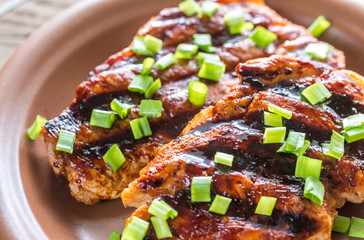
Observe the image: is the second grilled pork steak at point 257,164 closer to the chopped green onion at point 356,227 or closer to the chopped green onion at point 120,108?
the chopped green onion at point 356,227

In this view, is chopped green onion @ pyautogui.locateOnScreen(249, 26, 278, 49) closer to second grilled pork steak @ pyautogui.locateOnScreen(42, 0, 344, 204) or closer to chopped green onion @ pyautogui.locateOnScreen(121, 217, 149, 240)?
second grilled pork steak @ pyautogui.locateOnScreen(42, 0, 344, 204)

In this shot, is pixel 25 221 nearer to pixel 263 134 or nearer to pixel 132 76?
pixel 132 76

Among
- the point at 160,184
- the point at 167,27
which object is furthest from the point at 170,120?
the point at 167,27

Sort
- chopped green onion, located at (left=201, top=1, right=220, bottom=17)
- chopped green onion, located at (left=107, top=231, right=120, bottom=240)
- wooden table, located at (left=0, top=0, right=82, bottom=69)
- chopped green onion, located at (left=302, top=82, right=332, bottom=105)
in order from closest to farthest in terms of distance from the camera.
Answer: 1. chopped green onion, located at (left=302, top=82, right=332, bottom=105)
2. chopped green onion, located at (left=107, top=231, right=120, bottom=240)
3. chopped green onion, located at (left=201, top=1, right=220, bottom=17)
4. wooden table, located at (left=0, top=0, right=82, bottom=69)

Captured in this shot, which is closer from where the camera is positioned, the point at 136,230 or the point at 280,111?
the point at 136,230

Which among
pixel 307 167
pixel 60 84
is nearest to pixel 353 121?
pixel 307 167

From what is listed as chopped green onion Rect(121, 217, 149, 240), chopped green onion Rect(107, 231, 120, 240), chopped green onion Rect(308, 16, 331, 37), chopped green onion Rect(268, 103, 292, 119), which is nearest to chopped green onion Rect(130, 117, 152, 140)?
chopped green onion Rect(107, 231, 120, 240)

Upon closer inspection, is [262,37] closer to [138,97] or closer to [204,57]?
[204,57]

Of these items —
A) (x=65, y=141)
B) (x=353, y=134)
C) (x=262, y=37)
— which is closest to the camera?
(x=353, y=134)
